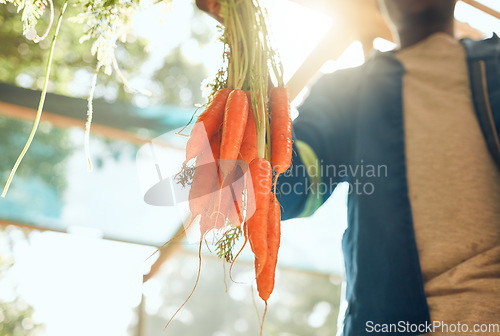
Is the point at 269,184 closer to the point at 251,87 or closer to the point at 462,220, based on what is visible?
the point at 251,87

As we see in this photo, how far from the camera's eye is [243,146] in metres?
0.70

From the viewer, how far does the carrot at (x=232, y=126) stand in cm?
59

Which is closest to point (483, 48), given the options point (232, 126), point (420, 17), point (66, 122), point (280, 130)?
point (420, 17)

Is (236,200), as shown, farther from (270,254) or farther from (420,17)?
(420,17)

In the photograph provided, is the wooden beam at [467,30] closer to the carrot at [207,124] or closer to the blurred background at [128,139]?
the blurred background at [128,139]

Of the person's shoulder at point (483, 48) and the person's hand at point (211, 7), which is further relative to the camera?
the person's shoulder at point (483, 48)

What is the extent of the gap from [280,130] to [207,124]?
0.44 feet

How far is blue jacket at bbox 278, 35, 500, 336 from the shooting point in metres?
0.94

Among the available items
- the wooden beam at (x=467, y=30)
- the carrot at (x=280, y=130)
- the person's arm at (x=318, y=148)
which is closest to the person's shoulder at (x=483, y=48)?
the person's arm at (x=318, y=148)

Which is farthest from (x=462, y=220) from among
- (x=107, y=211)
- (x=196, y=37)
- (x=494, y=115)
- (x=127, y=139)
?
(x=196, y=37)

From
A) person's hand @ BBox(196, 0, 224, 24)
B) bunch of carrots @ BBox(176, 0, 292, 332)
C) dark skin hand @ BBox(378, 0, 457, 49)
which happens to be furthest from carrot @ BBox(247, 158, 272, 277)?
dark skin hand @ BBox(378, 0, 457, 49)

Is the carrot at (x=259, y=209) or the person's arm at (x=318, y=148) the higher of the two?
the person's arm at (x=318, y=148)

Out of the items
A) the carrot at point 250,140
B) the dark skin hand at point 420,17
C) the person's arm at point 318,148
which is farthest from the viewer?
the dark skin hand at point 420,17

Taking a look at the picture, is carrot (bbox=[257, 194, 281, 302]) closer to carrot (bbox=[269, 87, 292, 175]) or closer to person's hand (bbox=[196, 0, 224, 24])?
carrot (bbox=[269, 87, 292, 175])
